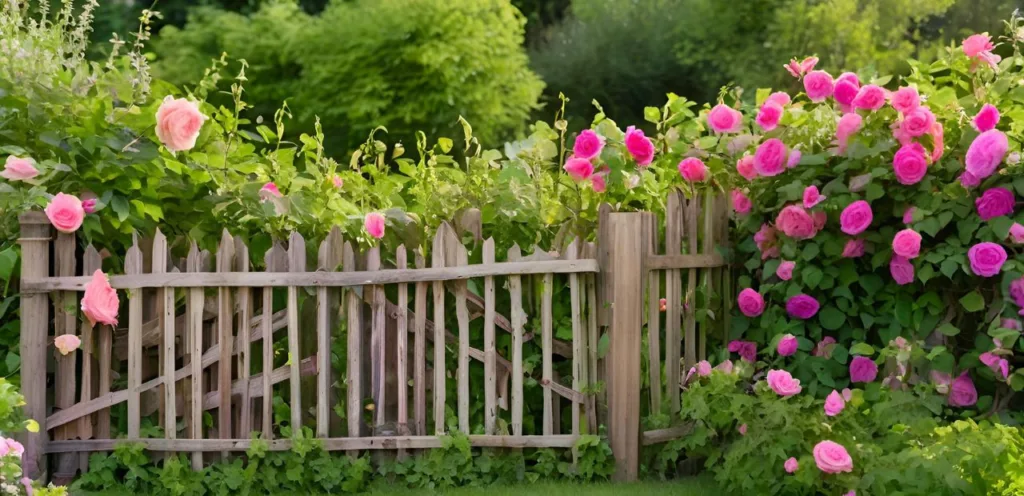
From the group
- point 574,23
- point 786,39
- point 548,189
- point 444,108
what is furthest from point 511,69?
point 548,189

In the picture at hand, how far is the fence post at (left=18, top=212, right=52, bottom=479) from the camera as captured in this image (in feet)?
14.3

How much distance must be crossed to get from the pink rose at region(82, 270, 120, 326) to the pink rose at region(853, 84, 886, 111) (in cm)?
313

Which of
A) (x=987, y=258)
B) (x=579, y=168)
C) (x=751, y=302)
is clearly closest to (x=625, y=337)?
(x=751, y=302)

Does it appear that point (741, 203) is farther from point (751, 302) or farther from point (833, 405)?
point (833, 405)

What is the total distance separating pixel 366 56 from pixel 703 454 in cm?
1226

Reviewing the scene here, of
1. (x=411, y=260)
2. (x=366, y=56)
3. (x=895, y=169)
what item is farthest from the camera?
(x=366, y=56)

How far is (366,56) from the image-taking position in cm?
1592

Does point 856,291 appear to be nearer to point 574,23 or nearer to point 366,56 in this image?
point 366,56

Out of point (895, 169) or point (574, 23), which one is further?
point (574, 23)

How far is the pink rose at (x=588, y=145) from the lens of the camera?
4.64 meters

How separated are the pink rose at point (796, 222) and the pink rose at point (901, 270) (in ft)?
1.12

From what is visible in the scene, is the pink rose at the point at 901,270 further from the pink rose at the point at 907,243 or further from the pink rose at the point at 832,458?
the pink rose at the point at 832,458

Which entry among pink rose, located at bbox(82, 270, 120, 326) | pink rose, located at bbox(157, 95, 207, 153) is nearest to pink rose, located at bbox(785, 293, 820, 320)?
pink rose, located at bbox(157, 95, 207, 153)

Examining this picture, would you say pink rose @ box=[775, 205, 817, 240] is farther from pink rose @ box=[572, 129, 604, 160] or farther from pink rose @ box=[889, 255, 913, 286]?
pink rose @ box=[572, 129, 604, 160]
